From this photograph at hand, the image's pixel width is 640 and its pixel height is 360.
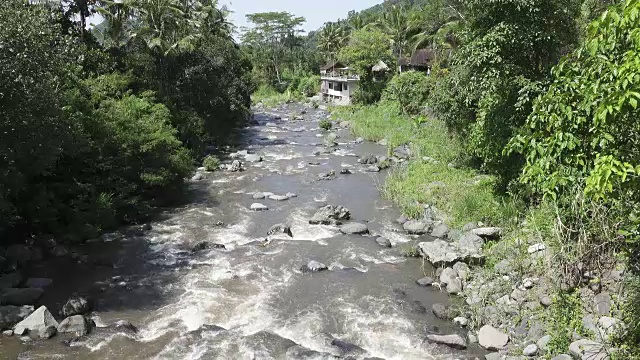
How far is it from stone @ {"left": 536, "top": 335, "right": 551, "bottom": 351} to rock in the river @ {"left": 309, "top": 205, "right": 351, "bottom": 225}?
34.5ft

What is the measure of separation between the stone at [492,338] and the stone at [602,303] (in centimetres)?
200

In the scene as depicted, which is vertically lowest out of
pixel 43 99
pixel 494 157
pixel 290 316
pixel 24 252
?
pixel 290 316

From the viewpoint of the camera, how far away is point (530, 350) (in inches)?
389

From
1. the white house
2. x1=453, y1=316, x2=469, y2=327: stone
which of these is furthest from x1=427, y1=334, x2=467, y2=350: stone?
the white house

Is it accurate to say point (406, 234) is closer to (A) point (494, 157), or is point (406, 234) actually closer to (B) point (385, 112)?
(A) point (494, 157)

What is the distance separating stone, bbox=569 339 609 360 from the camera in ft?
28.6

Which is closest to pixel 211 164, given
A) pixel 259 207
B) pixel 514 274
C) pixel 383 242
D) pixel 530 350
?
pixel 259 207

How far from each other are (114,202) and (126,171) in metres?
1.77

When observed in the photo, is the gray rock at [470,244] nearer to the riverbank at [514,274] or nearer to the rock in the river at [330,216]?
the riverbank at [514,274]

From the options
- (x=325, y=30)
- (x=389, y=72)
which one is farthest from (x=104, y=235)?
(x=325, y=30)

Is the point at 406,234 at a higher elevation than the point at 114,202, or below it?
below

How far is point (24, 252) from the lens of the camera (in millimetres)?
15422

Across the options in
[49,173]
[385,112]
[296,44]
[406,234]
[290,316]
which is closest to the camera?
[290,316]

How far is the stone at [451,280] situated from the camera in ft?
44.3
